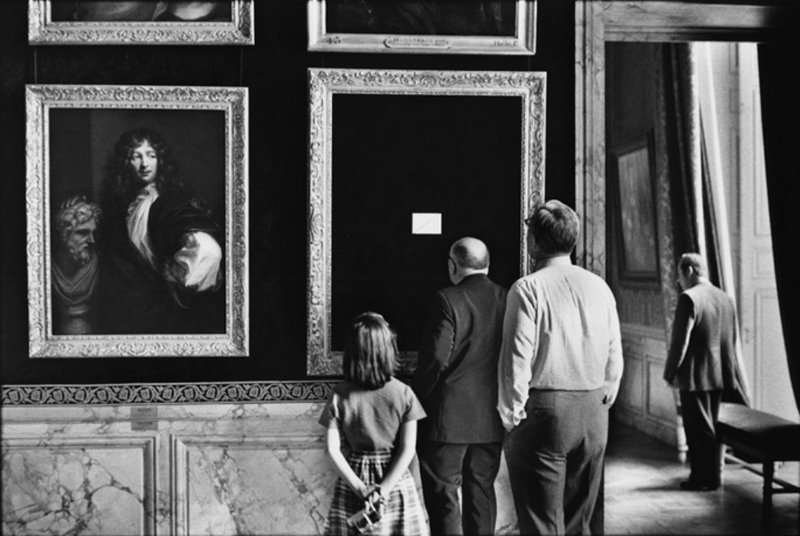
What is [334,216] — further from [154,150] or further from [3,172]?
[3,172]

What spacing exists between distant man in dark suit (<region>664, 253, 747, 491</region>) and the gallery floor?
0.25 m

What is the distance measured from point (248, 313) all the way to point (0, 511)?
1.78 metres

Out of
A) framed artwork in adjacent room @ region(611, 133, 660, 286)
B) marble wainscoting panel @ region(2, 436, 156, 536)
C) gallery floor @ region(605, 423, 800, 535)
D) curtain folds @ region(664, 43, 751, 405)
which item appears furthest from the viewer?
framed artwork in adjacent room @ region(611, 133, 660, 286)

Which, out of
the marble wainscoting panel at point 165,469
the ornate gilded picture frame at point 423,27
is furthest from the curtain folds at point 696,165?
the marble wainscoting panel at point 165,469

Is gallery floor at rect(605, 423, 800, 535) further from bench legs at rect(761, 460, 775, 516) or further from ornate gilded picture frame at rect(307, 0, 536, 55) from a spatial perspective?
ornate gilded picture frame at rect(307, 0, 536, 55)

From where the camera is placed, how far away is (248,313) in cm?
448

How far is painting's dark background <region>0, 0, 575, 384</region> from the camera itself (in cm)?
443

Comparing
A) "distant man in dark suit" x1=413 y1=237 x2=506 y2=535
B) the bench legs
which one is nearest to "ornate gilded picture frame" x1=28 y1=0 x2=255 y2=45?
"distant man in dark suit" x1=413 y1=237 x2=506 y2=535

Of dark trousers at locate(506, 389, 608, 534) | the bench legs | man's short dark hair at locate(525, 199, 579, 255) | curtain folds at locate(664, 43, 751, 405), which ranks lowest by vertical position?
the bench legs

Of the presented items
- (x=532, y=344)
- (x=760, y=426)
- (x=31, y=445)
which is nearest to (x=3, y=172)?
(x=31, y=445)

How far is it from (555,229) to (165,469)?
2577 mm

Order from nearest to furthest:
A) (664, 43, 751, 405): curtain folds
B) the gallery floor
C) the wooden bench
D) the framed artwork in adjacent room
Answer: the gallery floor → the wooden bench → (664, 43, 751, 405): curtain folds → the framed artwork in adjacent room

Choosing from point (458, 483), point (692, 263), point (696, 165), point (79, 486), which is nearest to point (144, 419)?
point (79, 486)

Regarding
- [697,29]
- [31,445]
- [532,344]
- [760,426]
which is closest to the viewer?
[532,344]
